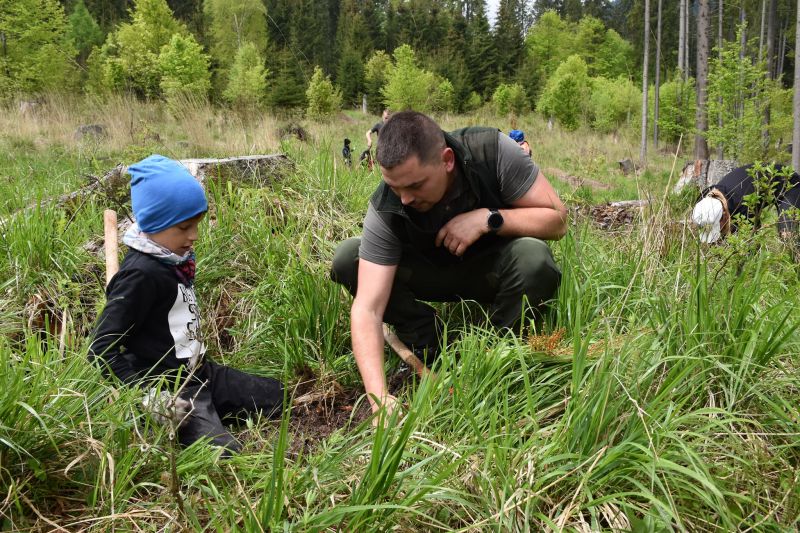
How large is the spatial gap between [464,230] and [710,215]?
6.08 feet

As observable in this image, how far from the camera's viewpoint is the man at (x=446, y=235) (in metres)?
2.16

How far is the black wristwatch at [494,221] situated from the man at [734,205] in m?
0.89

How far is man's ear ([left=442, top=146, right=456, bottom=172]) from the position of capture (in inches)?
88.4

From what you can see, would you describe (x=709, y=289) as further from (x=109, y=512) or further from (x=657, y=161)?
(x=657, y=161)

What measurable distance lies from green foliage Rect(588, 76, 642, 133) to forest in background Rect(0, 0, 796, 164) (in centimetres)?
9

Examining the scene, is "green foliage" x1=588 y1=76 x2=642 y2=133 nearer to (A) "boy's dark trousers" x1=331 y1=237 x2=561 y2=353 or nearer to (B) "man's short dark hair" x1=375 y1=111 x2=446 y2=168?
(A) "boy's dark trousers" x1=331 y1=237 x2=561 y2=353

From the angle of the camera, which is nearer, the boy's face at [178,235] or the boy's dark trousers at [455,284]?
the boy's face at [178,235]

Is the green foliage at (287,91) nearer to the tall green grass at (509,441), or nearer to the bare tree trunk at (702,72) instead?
the bare tree trunk at (702,72)

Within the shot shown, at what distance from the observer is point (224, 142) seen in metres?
6.11

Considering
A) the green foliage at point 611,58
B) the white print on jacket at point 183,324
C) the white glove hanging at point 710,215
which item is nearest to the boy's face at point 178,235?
the white print on jacket at point 183,324

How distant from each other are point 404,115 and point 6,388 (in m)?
1.59

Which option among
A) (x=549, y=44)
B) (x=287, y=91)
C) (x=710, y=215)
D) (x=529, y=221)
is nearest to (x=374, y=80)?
(x=287, y=91)

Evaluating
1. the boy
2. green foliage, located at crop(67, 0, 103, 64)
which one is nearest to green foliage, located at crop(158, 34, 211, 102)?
green foliage, located at crop(67, 0, 103, 64)

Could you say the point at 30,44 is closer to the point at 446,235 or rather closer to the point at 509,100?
A: the point at 446,235
